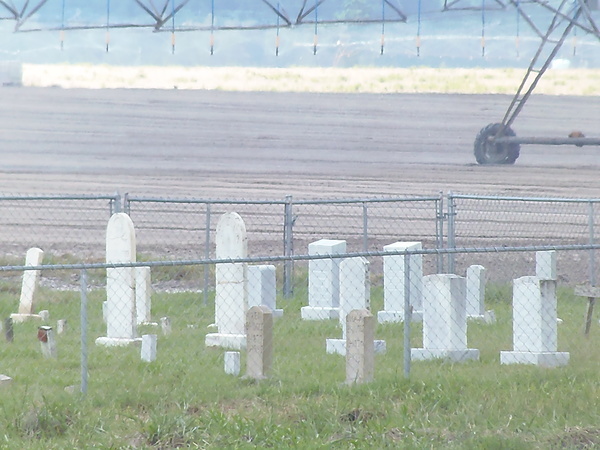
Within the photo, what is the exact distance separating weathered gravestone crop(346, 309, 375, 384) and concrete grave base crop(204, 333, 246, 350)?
1822mm

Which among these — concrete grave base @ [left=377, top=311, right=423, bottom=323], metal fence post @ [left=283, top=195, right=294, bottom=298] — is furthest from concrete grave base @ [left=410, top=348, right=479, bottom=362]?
metal fence post @ [left=283, top=195, right=294, bottom=298]

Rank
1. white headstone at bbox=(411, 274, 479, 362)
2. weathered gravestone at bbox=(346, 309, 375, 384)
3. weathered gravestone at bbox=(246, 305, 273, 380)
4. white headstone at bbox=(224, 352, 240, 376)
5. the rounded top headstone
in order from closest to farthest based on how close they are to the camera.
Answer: weathered gravestone at bbox=(346, 309, 375, 384) → weathered gravestone at bbox=(246, 305, 273, 380) → white headstone at bbox=(224, 352, 240, 376) → white headstone at bbox=(411, 274, 479, 362) → the rounded top headstone

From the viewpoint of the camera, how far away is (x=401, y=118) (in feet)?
105

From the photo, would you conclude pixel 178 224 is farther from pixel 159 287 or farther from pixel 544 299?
pixel 544 299

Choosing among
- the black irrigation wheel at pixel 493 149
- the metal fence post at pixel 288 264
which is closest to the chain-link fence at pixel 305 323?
the metal fence post at pixel 288 264

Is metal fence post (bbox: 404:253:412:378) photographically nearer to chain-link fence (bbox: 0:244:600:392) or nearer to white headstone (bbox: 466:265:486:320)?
chain-link fence (bbox: 0:244:600:392)

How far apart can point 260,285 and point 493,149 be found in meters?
15.9

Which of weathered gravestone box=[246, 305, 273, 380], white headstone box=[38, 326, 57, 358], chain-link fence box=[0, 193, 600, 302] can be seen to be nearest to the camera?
weathered gravestone box=[246, 305, 273, 380]

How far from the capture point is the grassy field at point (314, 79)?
32656mm

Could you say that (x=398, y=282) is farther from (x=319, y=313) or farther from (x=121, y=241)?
(x=121, y=241)

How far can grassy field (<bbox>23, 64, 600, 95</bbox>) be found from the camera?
32.7 metres

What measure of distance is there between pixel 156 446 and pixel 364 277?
3530mm

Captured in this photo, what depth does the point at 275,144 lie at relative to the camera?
1203 inches

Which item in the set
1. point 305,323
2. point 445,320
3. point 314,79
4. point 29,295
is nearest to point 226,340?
point 305,323
